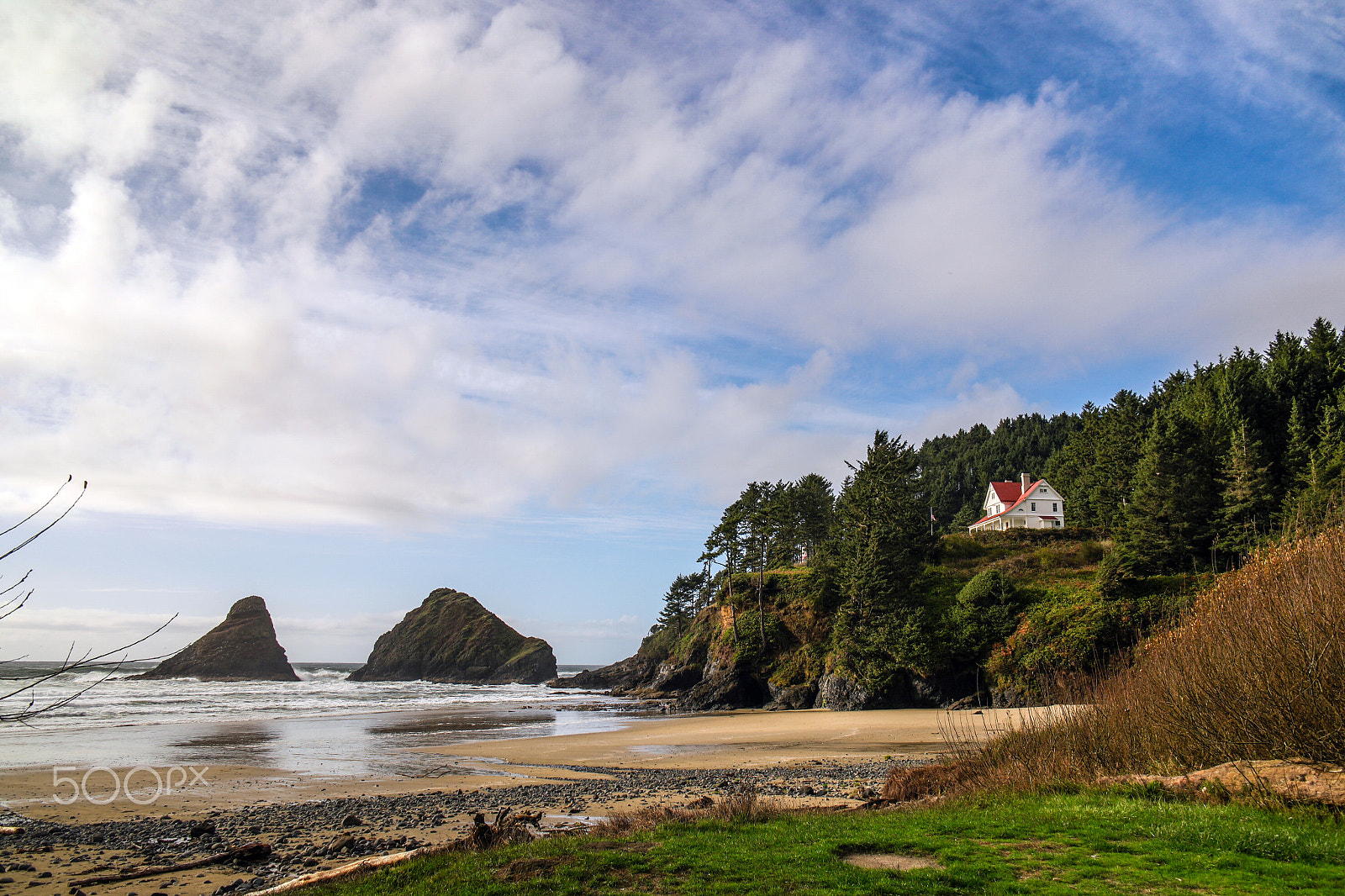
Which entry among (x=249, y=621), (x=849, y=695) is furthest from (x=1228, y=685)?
(x=249, y=621)

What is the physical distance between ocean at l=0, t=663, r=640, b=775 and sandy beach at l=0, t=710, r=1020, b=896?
2.34 meters

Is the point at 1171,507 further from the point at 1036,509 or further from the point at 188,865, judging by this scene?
the point at 188,865

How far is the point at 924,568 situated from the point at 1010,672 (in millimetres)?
13296

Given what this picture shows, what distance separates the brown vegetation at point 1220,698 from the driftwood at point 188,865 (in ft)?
40.6

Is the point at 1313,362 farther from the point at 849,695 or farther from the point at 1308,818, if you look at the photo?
the point at 1308,818

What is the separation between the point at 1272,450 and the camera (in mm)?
51312

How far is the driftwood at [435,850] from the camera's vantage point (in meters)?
9.40

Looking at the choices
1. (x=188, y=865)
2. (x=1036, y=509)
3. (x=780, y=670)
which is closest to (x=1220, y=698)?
(x=188, y=865)

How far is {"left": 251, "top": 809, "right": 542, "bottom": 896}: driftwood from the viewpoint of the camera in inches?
370

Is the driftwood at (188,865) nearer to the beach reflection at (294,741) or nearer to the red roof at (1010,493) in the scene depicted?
the beach reflection at (294,741)

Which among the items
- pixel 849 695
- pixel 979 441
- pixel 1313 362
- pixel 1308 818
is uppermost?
pixel 979 441

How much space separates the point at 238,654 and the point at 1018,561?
115 metres
